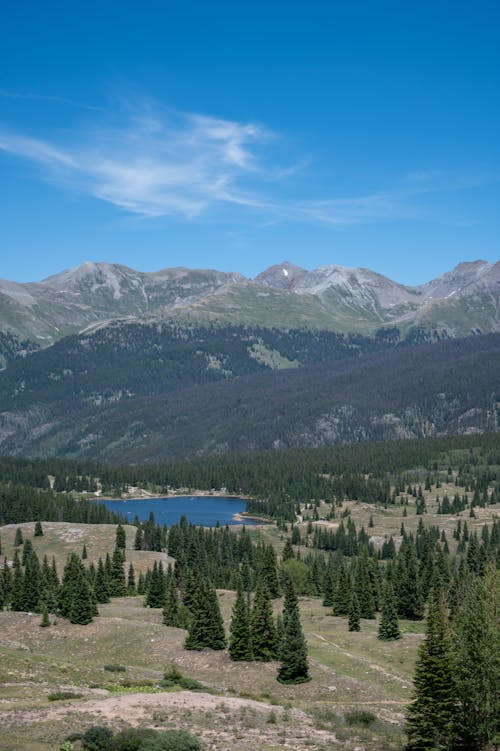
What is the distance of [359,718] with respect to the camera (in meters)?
72.1

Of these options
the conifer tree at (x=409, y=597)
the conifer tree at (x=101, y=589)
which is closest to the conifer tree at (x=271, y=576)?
the conifer tree at (x=409, y=597)

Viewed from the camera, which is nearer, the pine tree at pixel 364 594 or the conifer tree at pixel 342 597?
the pine tree at pixel 364 594

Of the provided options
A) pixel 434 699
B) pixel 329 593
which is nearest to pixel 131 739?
pixel 434 699

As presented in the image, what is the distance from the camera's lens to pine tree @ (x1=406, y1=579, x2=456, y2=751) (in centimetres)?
6519

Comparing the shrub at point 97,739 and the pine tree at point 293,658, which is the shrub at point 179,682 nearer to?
the pine tree at point 293,658

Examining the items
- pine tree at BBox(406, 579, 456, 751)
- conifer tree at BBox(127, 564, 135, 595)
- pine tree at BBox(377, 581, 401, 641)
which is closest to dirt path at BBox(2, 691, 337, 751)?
pine tree at BBox(406, 579, 456, 751)

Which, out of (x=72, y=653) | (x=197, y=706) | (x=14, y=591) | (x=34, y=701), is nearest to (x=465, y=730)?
(x=197, y=706)

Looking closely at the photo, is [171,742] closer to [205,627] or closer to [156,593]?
[205,627]

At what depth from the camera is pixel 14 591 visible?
5089 inches

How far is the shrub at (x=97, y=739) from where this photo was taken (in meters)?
56.1

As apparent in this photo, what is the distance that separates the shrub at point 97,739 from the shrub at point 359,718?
23868mm

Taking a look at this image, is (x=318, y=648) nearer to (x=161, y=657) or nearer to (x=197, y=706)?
(x=161, y=657)

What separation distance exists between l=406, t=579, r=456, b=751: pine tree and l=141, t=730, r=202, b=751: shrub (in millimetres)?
19041

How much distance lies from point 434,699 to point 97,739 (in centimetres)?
2810
